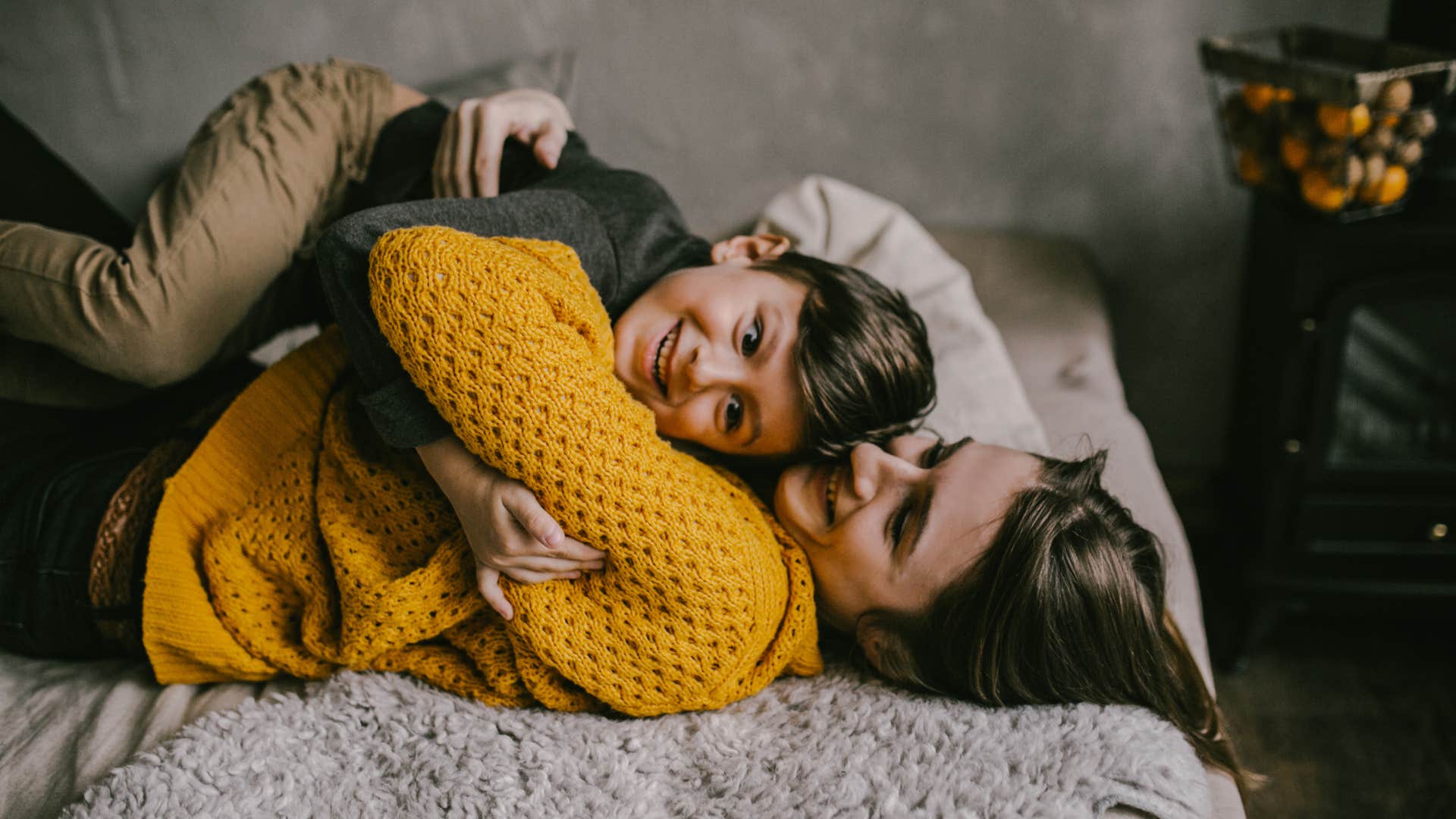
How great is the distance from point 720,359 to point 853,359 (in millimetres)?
134

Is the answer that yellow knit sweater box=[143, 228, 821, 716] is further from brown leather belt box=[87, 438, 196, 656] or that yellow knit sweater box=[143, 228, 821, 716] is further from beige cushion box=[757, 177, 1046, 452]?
beige cushion box=[757, 177, 1046, 452]

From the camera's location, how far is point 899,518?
3.03 ft

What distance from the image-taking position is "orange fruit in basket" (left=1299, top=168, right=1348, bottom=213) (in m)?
1.31

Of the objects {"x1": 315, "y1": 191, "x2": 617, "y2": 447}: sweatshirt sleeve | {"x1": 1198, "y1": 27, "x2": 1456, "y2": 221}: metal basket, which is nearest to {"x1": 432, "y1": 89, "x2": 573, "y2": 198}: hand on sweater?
{"x1": 315, "y1": 191, "x2": 617, "y2": 447}: sweatshirt sleeve

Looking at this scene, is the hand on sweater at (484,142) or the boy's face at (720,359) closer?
the boy's face at (720,359)

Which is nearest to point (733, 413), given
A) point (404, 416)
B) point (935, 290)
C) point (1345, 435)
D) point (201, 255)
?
point (404, 416)

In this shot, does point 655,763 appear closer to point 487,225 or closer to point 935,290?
point 487,225

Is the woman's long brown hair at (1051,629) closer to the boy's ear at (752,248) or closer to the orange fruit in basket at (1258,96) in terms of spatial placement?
the boy's ear at (752,248)

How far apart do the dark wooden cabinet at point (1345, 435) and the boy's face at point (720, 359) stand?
0.84 m

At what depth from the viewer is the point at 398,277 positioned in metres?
0.78

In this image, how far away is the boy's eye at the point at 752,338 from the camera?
3.33ft

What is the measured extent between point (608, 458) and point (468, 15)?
1.17m

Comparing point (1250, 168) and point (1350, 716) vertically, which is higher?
point (1250, 168)

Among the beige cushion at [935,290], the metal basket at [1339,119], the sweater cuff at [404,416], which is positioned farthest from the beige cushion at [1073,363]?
the sweater cuff at [404,416]
